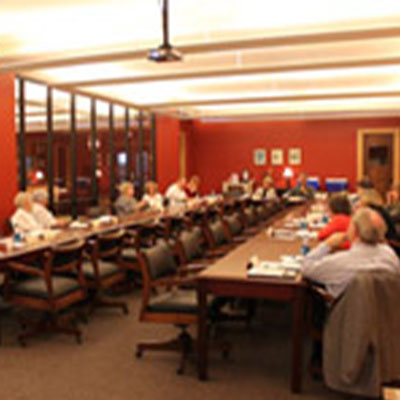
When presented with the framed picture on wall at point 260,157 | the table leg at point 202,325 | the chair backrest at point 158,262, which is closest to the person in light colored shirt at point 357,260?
the table leg at point 202,325

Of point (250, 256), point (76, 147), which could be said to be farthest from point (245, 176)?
point (250, 256)

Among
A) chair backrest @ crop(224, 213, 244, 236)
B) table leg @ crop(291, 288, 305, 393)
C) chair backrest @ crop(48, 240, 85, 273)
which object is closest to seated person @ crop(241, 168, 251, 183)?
chair backrest @ crop(224, 213, 244, 236)

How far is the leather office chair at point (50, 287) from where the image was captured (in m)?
4.40

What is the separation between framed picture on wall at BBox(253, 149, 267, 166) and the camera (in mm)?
15992

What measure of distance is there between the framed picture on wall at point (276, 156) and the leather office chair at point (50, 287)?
38.3ft

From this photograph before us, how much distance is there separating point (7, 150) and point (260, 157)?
9.64m

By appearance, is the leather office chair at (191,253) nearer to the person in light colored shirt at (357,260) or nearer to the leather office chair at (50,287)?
the leather office chair at (50,287)

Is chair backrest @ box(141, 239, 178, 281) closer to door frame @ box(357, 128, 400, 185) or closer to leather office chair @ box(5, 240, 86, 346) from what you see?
leather office chair @ box(5, 240, 86, 346)

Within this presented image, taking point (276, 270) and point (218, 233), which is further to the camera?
point (218, 233)

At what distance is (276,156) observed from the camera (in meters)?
15.9

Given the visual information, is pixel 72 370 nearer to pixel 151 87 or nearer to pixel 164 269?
pixel 164 269

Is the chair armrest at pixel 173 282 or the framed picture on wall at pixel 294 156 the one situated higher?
the framed picture on wall at pixel 294 156

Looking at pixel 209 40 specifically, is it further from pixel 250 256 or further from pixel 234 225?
pixel 250 256

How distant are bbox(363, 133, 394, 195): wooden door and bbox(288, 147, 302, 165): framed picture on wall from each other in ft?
6.24
